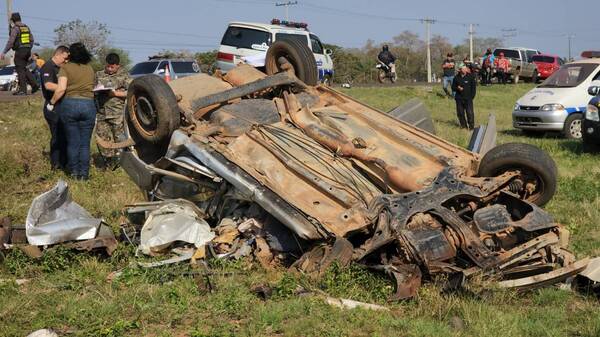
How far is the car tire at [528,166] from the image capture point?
5.69 m

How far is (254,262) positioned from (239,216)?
53cm

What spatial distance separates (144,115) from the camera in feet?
21.6

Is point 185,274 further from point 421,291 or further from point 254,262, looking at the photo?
point 421,291

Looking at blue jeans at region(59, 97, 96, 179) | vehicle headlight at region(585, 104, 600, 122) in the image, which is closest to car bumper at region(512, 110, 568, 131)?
vehicle headlight at region(585, 104, 600, 122)

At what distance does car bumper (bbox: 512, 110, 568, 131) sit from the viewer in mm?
14312

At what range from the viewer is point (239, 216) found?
6.09 metres

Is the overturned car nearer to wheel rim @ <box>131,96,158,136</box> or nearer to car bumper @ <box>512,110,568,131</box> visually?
wheel rim @ <box>131,96,158,136</box>

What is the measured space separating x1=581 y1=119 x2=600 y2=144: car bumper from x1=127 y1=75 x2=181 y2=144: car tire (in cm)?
779

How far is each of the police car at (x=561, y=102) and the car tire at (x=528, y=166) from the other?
9.08 metres

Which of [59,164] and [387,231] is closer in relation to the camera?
[387,231]

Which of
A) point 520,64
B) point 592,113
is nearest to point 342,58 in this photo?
point 520,64

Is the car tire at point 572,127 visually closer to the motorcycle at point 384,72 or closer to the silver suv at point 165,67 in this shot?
the silver suv at point 165,67

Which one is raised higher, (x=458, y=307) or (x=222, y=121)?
(x=222, y=121)

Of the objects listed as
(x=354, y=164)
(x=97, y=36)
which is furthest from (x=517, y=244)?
(x=97, y=36)
